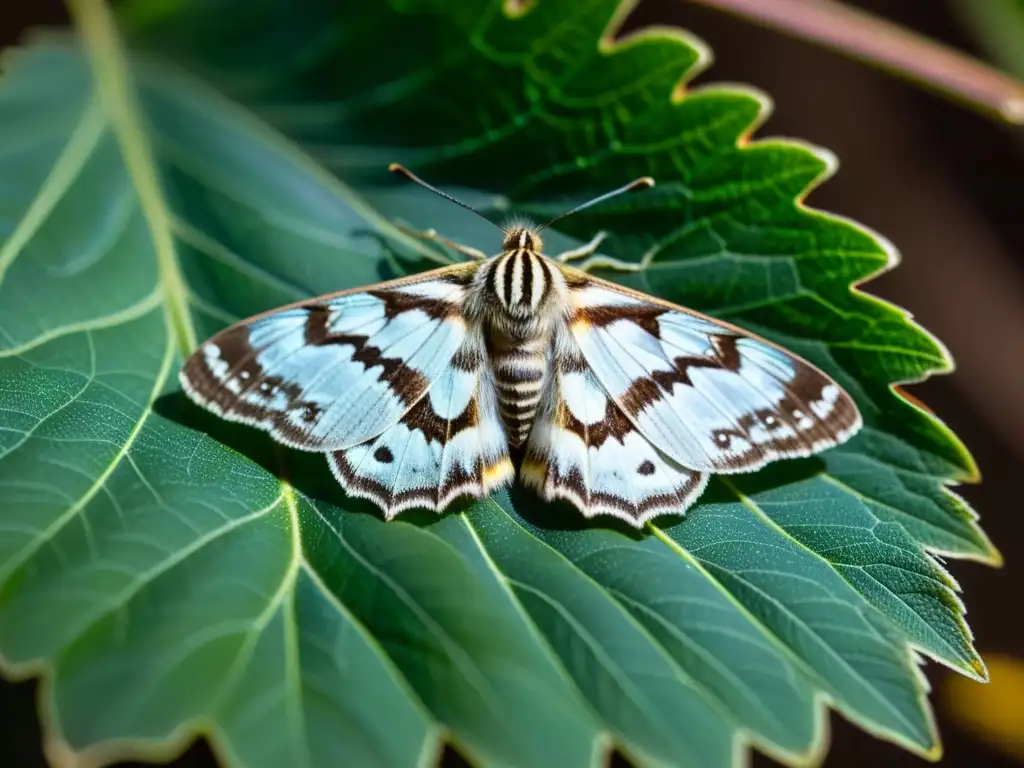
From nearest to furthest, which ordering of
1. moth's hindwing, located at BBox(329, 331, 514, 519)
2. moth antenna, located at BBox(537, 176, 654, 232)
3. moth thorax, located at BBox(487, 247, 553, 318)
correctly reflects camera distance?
moth's hindwing, located at BBox(329, 331, 514, 519)
moth thorax, located at BBox(487, 247, 553, 318)
moth antenna, located at BBox(537, 176, 654, 232)

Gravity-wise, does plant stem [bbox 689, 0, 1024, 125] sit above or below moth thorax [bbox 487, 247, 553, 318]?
above

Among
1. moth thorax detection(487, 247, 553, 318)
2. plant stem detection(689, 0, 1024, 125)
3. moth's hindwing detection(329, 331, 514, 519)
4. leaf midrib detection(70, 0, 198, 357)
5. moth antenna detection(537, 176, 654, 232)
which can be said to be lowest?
leaf midrib detection(70, 0, 198, 357)

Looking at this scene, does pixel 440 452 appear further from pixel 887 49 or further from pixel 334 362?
pixel 887 49

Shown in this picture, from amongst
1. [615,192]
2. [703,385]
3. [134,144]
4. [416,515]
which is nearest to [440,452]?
[416,515]

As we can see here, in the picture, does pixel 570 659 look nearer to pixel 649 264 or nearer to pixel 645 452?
pixel 645 452

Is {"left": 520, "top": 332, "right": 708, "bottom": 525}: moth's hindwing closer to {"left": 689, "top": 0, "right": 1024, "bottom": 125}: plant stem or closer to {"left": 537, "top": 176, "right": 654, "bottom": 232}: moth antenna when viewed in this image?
{"left": 537, "top": 176, "right": 654, "bottom": 232}: moth antenna

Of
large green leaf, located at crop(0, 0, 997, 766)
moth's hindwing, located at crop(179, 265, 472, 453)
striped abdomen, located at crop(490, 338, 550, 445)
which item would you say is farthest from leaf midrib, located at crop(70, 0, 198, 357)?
striped abdomen, located at crop(490, 338, 550, 445)
